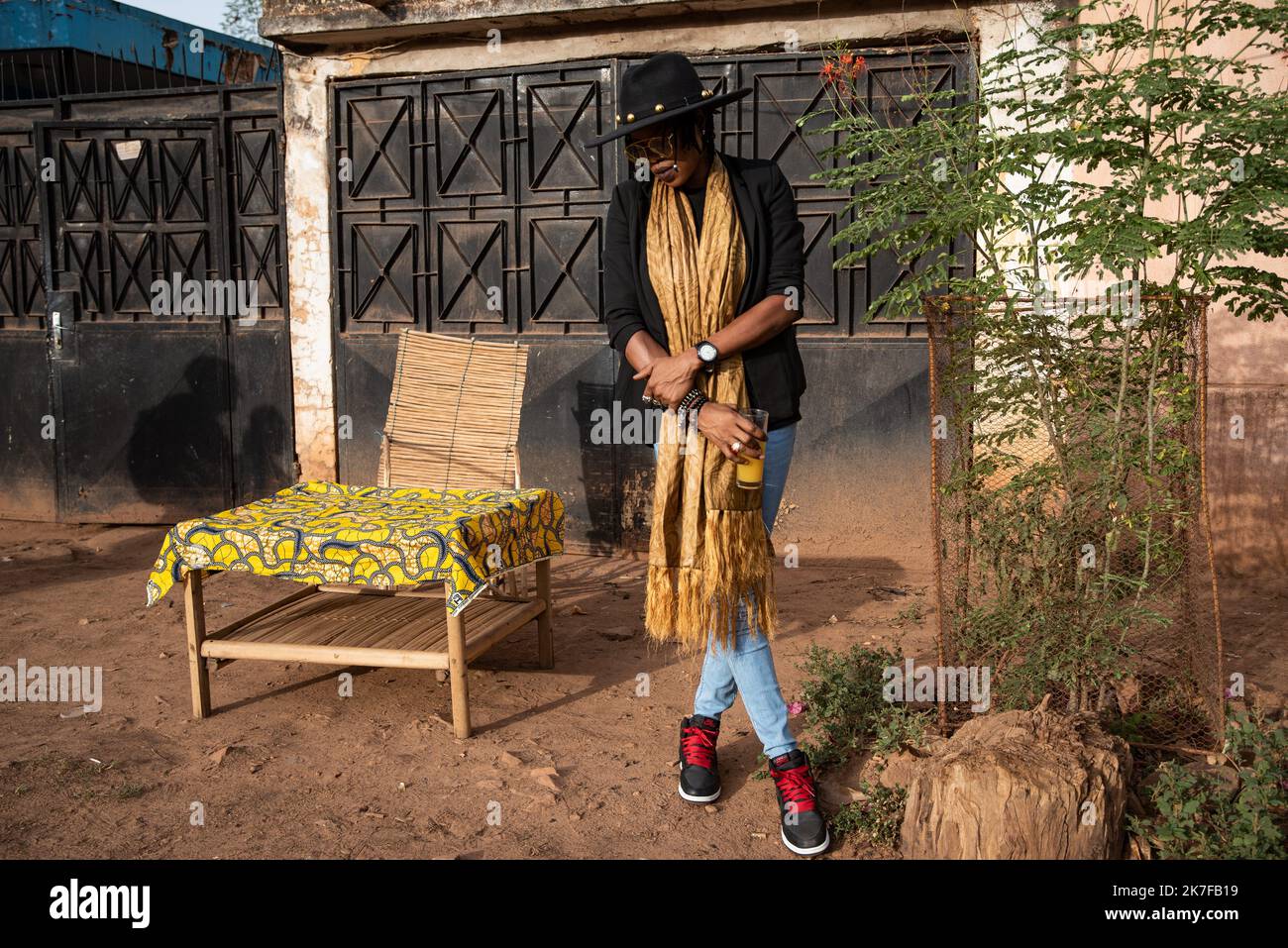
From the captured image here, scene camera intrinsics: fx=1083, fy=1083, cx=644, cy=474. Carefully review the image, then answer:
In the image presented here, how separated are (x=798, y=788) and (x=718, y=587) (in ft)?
2.22

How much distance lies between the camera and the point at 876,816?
10.7 ft

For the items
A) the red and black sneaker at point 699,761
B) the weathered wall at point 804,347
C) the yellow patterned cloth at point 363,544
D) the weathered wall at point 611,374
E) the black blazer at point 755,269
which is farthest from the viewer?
the weathered wall at point 611,374

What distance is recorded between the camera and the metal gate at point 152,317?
24.9ft

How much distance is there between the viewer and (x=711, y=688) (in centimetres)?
341

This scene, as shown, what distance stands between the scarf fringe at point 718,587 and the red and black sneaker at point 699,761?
42cm

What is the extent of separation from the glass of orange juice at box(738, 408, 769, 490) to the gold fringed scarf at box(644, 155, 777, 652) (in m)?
0.03

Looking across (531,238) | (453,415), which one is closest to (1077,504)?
(453,415)

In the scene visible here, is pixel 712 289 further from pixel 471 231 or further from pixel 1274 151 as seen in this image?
pixel 471 231

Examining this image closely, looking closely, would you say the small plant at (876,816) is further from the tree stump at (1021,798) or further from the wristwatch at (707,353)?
the wristwatch at (707,353)

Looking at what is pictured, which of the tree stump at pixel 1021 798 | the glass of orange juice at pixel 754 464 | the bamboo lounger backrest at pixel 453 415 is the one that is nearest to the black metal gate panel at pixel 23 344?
the bamboo lounger backrest at pixel 453 415

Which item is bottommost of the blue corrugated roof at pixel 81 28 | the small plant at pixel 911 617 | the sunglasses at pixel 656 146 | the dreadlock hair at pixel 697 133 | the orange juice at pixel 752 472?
the small plant at pixel 911 617

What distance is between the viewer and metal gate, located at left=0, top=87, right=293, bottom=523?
24.9ft
